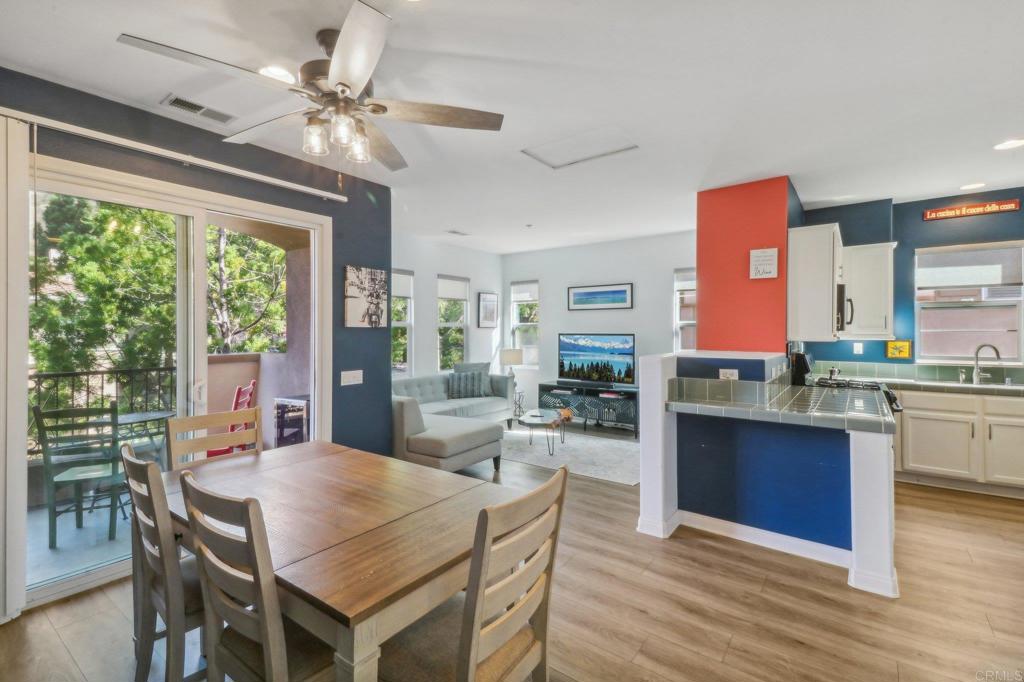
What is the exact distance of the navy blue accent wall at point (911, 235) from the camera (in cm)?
400

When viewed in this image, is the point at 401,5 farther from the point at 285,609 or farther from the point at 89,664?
the point at 89,664

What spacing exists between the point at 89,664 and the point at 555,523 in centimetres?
209

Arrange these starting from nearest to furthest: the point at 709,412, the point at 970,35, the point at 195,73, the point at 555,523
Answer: the point at 555,523, the point at 970,35, the point at 195,73, the point at 709,412

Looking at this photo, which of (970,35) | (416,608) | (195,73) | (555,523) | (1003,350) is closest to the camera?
(416,608)

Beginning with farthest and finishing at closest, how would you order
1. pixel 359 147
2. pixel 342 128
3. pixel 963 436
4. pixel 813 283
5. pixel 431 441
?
1. pixel 431 441
2. pixel 963 436
3. pixel 813 283
4. pixel 359 147
5. pixel 342 128

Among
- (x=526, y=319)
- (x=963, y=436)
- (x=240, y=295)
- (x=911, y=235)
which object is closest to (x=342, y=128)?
(x=240, y=295)

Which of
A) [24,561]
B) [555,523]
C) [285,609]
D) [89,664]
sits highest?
[555,523]

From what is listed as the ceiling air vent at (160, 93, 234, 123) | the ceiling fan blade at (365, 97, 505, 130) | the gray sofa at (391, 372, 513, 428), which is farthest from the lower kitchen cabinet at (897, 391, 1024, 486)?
the ceiling air vent at (160, 93, 234, 123)

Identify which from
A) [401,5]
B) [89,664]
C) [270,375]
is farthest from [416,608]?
[270,375]

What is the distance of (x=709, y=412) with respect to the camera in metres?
2.85

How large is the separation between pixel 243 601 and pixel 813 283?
3857 millimetres

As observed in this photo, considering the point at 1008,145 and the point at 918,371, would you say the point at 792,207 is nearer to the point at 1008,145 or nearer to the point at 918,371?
the point at 1008,145

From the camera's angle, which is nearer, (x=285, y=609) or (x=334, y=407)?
(x=285, y=609)

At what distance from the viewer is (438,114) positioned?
5.67 feet
